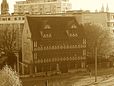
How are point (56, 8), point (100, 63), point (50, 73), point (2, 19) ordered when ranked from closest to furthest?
1. point (50, 73)
2. point (100, 63)
3. point (2, 19)
4. point (56, 8)

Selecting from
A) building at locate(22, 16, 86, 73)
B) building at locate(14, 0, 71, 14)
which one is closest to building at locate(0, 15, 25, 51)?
building at locate(22, 16, 86, 73)

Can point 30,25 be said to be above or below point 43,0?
below

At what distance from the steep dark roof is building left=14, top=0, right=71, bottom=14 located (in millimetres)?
69273

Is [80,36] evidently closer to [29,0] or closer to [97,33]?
[97,33]

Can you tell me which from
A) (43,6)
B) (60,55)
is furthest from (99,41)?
(43,6)

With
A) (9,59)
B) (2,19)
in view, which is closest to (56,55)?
(9,59)

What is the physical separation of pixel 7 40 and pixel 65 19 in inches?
772

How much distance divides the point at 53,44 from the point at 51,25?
15.9ft

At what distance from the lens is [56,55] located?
70688mm

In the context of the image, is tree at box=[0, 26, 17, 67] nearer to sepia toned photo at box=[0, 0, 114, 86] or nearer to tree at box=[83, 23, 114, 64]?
sepia toned photo at box=[0, 0, 114, 86]

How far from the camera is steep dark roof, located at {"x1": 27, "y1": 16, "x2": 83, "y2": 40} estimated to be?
70.2 m

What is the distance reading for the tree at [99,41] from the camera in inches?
3263

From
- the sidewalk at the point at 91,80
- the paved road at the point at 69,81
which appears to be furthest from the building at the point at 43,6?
the sidewalk at the point at 91,80

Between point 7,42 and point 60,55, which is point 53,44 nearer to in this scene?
point 60,55
